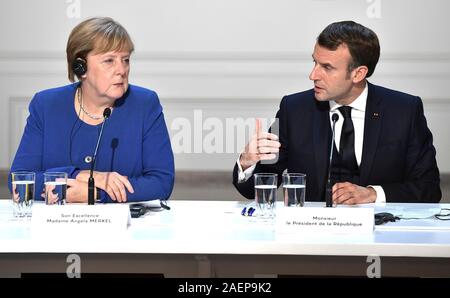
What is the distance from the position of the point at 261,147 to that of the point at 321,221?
57 centimetres

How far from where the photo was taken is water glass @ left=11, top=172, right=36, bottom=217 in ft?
7.63

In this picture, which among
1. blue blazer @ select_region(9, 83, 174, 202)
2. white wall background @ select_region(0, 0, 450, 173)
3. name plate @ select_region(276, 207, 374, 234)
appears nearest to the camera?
name plate @ select_region(276, 207, 374, 234)

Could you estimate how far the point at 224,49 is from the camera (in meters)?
5.00

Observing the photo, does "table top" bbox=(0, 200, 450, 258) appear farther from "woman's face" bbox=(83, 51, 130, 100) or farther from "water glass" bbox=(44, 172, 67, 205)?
"woman's face" bbox=(83, 51, 130, 100)

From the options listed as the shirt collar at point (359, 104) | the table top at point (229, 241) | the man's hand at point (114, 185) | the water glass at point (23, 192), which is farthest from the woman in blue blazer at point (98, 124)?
the shirt collar at point (359, 104)

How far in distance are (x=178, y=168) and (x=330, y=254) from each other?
126 inches

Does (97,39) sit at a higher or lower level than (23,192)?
higher

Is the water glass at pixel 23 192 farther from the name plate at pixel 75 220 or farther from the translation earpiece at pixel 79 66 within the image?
the translation earpiece at pixel 79 66

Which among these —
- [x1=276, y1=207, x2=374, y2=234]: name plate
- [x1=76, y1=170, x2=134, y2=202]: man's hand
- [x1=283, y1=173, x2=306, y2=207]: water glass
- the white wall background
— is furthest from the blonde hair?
the white wall background

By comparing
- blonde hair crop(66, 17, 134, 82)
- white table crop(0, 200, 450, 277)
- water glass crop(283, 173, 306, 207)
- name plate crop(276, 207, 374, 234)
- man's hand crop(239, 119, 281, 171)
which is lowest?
white table crop(0, 200, 450, 277)

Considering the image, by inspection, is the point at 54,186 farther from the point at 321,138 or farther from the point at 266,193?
the point at 321,138

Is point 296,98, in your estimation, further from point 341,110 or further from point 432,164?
point 432,164

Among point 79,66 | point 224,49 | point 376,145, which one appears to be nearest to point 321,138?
point 376,145

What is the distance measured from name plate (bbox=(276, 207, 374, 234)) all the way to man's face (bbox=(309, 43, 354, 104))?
3.06 feet
